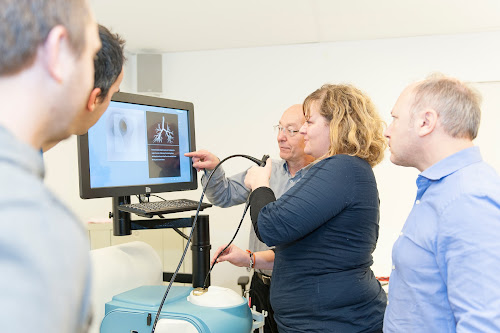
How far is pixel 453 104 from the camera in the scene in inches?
42.9

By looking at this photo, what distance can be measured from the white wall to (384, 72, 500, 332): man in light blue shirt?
2.41m

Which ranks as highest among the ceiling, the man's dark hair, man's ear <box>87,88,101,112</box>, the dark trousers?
the ceiling

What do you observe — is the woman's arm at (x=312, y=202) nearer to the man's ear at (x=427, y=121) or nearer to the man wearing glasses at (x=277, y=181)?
the man's ear at (x=427, y=121)

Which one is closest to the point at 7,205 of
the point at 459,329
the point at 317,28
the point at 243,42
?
the point at 459,329

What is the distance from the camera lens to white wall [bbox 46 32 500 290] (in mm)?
3410

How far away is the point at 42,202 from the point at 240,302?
3.67ft

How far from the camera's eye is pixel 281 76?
12.2ft

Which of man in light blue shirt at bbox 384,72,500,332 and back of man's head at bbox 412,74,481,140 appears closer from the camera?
man in light blue shirt at bbox 384,72,500,332

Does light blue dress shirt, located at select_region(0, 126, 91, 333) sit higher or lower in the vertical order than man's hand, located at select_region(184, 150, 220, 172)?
lower

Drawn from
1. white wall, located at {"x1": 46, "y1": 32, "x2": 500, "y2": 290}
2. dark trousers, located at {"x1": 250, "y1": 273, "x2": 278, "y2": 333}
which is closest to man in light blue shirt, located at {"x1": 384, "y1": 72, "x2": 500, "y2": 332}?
dark trousers, located at {"x1": 250, "y1": 273, "x2": 278, "y2": 333}

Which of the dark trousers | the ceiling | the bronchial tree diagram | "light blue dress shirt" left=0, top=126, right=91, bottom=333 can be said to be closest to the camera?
"light blue dress shirt" left=0, top=126, right=91, bottom=333

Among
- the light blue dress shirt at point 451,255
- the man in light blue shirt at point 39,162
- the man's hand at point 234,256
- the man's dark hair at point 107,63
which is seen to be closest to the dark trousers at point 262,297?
the man's hand at point 234,256

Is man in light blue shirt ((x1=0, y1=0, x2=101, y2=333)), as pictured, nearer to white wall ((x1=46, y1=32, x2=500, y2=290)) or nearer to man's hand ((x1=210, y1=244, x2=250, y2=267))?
man's hand ((x1=210, y1=244, x2=250, y2=267))

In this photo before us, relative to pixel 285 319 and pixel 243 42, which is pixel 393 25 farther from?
pixel 285 319
